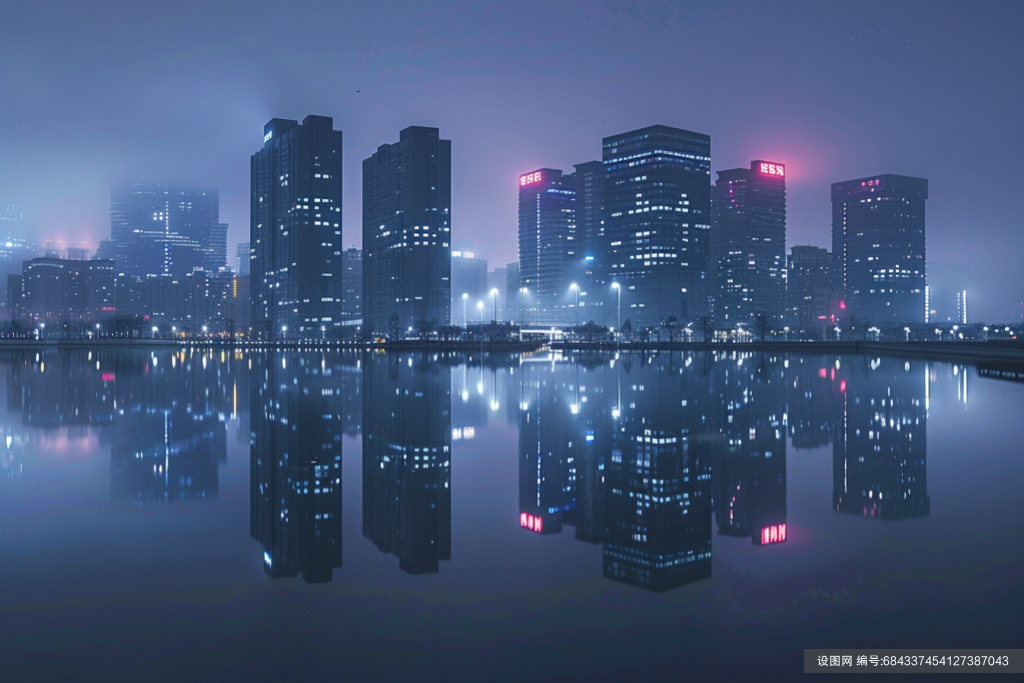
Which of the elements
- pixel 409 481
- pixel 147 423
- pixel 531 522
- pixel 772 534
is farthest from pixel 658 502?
pixel 147 423

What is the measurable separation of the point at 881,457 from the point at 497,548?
11.4m

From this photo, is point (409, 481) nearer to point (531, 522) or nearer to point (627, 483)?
point (531, 522)

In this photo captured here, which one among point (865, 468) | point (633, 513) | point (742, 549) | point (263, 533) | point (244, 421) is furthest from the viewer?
point (244, 421)

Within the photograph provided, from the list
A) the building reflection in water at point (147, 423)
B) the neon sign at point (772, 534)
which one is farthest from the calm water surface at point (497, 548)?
the building reflection in water at point (147, 423)

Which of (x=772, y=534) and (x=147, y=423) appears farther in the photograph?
(x=147, y=423)

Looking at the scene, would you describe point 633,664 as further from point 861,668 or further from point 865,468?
point 865,468

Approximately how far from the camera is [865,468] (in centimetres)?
1497

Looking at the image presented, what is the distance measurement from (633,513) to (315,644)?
6.30 m

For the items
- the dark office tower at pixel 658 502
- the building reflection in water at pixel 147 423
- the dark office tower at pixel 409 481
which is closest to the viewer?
the dark office tower at pixel 658 502

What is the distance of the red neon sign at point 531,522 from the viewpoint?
10.6 m

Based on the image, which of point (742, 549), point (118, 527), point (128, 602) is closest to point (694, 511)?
point (742, 549)

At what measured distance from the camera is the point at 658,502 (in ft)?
39.0

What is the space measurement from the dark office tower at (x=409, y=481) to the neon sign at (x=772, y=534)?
4.65 meters

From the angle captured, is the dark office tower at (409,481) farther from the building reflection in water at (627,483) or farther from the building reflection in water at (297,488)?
the building reflection in water at (627,483)
